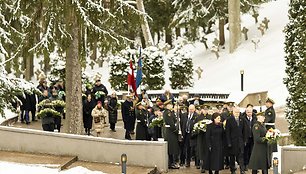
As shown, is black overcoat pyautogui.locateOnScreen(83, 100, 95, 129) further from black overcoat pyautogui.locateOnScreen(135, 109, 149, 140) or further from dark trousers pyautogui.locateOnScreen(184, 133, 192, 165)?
dark trousers pyautogui.locateOnScreen(184, 133, 192, 165)

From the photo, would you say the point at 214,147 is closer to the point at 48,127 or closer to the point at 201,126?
the point at 201,126

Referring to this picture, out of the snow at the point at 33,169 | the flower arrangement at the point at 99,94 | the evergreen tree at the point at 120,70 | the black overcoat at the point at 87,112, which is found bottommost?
the snow at the point at 33,169

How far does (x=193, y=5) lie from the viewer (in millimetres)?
40281

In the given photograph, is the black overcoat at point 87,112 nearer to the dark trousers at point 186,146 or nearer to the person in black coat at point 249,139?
the dark trousers at point 186,146

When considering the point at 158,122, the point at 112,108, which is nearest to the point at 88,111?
the point at 112,108

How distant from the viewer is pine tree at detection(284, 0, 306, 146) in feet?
56.8

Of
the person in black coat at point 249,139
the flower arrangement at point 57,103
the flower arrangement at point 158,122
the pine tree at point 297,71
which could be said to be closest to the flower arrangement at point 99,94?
the flower arrangement at point 57,103

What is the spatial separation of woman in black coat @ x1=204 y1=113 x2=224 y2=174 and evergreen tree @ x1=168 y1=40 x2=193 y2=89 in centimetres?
1684

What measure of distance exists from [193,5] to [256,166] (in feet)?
87.0

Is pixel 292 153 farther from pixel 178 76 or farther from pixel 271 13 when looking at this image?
pixel 271 13

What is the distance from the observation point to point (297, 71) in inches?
689

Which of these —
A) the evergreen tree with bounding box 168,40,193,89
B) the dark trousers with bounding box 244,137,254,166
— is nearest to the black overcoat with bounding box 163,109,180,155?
the dark trousers with bounding box 244,137,254,166

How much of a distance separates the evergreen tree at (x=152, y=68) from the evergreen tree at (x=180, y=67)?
3.25ft

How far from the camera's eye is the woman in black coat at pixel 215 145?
1527 cm
